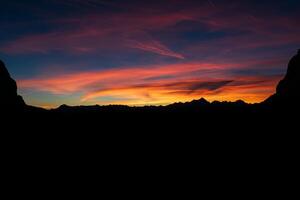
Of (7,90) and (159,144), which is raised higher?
(7,90)

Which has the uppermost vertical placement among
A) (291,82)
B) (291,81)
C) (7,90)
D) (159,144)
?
(291,81)

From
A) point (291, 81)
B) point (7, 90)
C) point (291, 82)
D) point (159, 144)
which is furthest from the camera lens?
point (291, 81)

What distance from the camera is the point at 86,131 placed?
188 ft

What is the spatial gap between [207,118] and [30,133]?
38162mm

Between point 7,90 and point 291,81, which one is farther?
point 291,81

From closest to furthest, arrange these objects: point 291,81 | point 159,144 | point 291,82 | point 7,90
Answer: point 159,144 < point 7,90 < point 291,82 < point 291,81

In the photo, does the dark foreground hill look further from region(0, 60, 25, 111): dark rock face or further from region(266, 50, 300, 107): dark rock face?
region(266, 50, 300, 107): dark rock face

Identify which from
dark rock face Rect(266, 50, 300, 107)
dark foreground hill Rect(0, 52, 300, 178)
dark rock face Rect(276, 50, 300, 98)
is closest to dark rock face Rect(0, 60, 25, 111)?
dark foreground hill Rect(0, 52, 300, 178)

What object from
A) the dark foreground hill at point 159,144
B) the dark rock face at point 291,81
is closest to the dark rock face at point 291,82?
the dark rock face at point 291,81

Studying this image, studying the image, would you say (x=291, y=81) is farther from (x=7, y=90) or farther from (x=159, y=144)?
(x=7, y=90)

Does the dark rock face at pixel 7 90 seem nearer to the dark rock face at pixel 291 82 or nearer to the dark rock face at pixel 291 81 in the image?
the dark rock face at pixel 291 82

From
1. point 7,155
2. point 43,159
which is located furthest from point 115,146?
point 7,155

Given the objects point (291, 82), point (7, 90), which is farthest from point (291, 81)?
point (7, 90)

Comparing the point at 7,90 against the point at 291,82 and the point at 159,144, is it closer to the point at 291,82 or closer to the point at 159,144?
the point at 159,144
